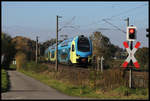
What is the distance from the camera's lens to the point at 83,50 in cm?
3422

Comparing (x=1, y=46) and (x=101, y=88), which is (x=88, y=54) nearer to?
(x=101, y=88)

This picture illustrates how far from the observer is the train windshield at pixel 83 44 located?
34.2 metres

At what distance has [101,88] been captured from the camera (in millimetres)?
19922

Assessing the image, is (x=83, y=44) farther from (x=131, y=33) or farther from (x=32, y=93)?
(x=131, y=33)

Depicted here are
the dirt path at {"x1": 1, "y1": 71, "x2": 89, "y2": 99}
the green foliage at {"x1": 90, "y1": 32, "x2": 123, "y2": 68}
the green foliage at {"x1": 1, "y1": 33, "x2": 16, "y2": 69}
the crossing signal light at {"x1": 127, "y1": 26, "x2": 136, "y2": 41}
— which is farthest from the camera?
the green foliage at {"x1": 90, "y1": 32, "x2": 123, "y2": 68}

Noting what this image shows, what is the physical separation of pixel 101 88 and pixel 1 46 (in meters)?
12.4

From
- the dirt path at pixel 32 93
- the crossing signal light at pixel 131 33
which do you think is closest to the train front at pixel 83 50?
the dirt path at pixel 32 93

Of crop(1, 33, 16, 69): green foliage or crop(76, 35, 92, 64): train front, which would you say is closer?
crop(1, 33, 16, 69): green foliage

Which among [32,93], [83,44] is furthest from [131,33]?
[83,44]

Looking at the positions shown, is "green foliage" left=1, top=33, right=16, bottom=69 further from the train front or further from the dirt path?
the train front

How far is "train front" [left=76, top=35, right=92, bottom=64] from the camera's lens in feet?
112

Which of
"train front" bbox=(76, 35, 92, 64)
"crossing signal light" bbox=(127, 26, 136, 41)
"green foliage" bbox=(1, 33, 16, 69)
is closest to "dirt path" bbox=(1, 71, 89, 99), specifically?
"crossing signal light" bbox=(127, 26, 136, 41)

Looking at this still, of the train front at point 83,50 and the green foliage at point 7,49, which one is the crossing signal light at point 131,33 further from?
the train front at point 83,50

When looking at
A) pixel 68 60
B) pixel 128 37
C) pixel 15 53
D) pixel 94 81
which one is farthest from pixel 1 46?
pixel 68 60
